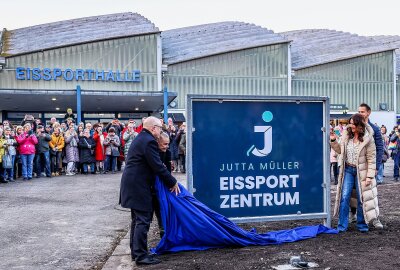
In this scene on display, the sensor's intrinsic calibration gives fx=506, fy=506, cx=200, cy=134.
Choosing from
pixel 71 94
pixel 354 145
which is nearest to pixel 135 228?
pixel 354 145

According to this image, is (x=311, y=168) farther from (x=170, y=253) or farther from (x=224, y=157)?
(x=170, y=253)

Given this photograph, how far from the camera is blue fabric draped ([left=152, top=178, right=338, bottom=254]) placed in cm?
611

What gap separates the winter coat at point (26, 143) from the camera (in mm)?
16438

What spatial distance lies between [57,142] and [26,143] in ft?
4.92

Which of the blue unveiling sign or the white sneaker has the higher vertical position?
the blue unveiling sign

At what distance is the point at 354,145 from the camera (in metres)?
7.39

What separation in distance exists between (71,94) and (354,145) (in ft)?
76.9

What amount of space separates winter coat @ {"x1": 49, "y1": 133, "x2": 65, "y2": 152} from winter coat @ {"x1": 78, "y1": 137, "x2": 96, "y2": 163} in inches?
26.9

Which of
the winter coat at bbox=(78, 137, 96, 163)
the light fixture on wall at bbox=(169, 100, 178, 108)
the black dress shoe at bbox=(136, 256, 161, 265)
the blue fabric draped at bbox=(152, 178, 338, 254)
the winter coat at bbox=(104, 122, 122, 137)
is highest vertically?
the light fixture on wall at bbox=(169, 100, 178, 108)

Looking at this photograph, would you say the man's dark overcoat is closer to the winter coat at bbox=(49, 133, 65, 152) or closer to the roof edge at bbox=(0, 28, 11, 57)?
the winter coat at bbox=(49, 133, 65, 152)

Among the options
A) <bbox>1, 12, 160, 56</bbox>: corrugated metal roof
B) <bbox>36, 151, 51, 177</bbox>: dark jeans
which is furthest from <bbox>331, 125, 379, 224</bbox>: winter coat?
<bbox>1, 12, 160, 56</bbox>: corrugated metal roof

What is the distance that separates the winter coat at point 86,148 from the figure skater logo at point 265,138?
12325 mm

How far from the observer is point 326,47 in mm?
49875

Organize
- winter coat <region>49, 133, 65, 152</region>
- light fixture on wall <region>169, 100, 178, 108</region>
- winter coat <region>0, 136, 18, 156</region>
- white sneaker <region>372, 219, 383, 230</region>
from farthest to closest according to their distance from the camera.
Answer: light fixture on wall <region>169, 100, 178, 108</region> → winter coat <region>49, 133, 65, 152</region> → winter coat <region>0, 136, 18, 156</region> → white sneaker <region>372, 219, 383, 230</region>
